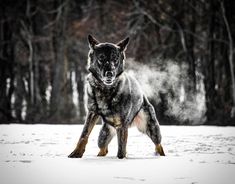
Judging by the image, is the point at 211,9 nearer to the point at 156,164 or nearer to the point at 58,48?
the point at 58,48

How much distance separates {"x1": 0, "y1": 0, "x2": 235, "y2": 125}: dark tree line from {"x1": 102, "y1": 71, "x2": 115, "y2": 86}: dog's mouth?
1204cm

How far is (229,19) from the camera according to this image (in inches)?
878

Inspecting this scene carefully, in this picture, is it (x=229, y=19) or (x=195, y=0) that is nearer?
(x=229, y=19)

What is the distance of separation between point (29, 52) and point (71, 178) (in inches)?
936

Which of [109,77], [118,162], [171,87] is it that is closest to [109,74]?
[109,77]

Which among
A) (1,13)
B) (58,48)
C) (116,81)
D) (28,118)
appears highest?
(1,13)

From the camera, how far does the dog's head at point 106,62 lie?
21.3ft

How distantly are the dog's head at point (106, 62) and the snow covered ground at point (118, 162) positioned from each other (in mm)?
1070

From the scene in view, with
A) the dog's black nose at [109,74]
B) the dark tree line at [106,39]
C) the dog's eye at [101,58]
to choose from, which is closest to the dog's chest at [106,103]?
the dog's black nose at [109,74]

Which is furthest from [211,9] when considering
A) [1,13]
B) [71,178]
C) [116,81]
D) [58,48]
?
[71,178]

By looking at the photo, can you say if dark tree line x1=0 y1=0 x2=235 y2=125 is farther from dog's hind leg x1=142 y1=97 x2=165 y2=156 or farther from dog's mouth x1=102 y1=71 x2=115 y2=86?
dog's mouth x1=102 y1=71 x2=115 y2=86

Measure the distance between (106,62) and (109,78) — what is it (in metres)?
0.20

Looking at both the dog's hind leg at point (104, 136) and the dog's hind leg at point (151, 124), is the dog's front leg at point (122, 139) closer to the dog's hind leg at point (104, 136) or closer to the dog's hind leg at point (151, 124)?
the dog's hind leg at point (104, 136)

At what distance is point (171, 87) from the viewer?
20531 mm
